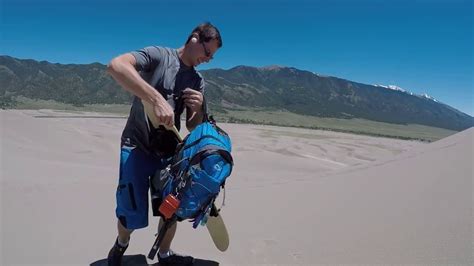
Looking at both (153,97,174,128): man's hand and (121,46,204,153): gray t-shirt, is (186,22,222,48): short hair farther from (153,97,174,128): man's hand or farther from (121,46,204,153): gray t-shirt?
(153,97,174,128): man's hand

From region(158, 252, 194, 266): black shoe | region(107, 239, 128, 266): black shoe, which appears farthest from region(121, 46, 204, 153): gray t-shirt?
region(158, 252, 194, 266): black shoe

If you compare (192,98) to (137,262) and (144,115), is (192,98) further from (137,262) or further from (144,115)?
(137,262)

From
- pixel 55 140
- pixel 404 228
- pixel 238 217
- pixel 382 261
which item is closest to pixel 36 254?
pixel 238 217

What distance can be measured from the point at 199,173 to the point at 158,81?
0.83 metres

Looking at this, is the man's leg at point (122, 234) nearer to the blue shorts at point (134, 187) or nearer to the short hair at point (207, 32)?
the blue shorts at point (134, 187)

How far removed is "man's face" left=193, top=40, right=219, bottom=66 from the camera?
309 centimetres

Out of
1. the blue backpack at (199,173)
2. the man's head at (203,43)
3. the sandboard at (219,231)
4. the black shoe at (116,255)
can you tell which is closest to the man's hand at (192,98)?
the man's head at (203,43)

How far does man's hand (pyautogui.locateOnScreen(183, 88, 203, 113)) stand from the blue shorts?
0.47m

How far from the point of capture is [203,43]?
309 cm

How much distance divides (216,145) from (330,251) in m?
1.62

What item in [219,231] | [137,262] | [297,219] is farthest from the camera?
[297,219]

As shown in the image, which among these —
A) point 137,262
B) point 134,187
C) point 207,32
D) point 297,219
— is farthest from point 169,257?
point 207,32

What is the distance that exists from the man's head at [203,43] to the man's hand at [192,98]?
0.24m

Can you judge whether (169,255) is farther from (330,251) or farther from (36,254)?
(330,251)
